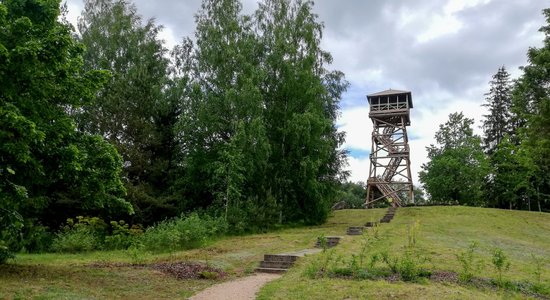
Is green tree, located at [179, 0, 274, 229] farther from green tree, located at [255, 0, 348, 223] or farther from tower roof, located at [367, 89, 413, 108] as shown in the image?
tower roof, located at [367, 89, 413, 108]

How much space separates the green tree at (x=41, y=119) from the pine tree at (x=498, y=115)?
4020cm

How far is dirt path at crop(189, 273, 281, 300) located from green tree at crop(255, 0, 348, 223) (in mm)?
12856

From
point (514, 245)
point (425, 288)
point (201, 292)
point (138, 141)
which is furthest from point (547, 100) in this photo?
point (138, 141)

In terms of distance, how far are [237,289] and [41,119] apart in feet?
18.7

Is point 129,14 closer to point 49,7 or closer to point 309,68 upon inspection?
point 309,68

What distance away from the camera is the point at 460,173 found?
37.0 meters

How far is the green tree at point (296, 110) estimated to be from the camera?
76.5ft

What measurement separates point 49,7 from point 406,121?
35.7 meters

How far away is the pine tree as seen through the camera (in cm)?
3975

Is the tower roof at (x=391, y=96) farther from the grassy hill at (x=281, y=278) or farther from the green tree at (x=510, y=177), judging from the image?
the grassy hill at (x=281, y=278)

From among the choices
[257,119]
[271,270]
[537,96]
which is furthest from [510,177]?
[271,270]

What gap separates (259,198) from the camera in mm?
23312

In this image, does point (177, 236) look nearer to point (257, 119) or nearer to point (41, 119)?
point (41, 119)

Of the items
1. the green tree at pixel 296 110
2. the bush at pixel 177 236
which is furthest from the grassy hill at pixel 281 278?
the green tree at pixel 296 110
